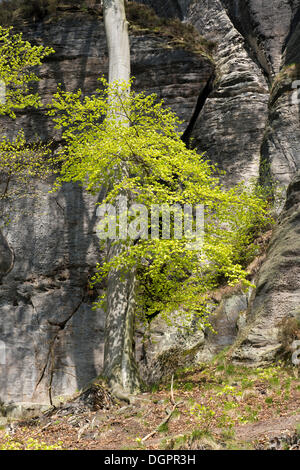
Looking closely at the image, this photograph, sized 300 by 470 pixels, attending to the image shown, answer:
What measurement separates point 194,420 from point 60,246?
1060 centimetres

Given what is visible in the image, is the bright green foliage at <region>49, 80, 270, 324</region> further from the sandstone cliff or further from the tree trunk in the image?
the sandstone cliff

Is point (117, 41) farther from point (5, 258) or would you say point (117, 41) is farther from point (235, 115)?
point (5, 258)

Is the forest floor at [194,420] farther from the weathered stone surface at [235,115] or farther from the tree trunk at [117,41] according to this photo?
the weathered stone surface at [235,115]

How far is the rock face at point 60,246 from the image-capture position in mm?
14266

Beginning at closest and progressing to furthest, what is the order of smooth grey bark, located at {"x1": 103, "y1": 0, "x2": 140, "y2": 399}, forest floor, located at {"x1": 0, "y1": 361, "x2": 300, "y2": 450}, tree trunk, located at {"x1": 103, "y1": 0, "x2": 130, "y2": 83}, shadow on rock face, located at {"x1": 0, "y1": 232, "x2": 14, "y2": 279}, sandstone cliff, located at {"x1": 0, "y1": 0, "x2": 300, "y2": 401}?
forest floor, located at {"x1": 0, "y1": 361, "x2": 300, "y2": 450} < smooth grey bark, located at {"x1": 103, "y1": 0, "x2": 140, "y2": 399} < tree trunk, located at {"x1": 103, "y1": 0, "x2": 130, "y2": 83} < sandstone cliff, located at {"x1": 0, "y1": 0, "x2": 300, "y2": 401} < shadow on rock face, located at {"x1": 0, "y1": 232, "x2": 14, "y2": 279}

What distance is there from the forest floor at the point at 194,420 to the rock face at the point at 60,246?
19.6 ft

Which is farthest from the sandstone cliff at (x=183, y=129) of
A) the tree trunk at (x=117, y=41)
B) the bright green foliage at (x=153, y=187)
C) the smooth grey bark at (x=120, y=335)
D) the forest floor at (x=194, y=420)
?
the tree trunk at (x=117, y=41)

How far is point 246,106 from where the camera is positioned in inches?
693

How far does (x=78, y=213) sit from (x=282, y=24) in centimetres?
1432

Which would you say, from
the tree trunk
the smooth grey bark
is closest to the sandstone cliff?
the smooth grey bark

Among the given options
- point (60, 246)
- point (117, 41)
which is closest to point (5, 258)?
point (60, 246)

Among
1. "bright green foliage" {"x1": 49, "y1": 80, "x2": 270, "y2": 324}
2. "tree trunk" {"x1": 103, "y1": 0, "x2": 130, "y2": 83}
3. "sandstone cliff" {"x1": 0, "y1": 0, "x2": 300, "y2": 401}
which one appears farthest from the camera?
"sandstone cliff" {"x1": 0, "y1": 0, "x2": 300, "y2": 401}

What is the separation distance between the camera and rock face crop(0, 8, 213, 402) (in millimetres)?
14266

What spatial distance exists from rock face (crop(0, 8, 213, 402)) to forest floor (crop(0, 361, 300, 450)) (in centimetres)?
598
